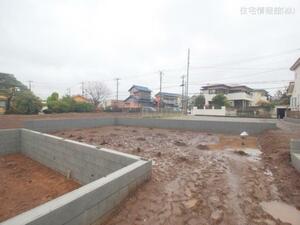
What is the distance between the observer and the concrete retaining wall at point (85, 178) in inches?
62.2

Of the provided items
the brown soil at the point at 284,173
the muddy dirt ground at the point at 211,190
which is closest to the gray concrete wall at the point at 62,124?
the muddy dirt ground at the point at 211,190

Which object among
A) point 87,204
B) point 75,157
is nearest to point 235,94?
point 75,157

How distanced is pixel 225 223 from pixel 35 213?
6.69 feet

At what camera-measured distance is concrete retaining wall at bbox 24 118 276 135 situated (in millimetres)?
8672

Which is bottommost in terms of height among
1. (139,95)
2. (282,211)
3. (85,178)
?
(85,178)

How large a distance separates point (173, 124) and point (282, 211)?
857 cm

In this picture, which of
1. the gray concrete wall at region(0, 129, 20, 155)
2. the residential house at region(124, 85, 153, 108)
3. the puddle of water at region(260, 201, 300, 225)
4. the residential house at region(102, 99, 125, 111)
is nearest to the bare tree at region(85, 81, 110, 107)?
the residential house at region(102, 99, 125, 111)

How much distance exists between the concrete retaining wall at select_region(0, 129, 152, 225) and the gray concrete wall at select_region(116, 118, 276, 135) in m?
7.27

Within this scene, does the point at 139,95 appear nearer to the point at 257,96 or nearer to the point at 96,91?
the point at 96,91

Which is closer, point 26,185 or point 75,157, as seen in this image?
point 26,185

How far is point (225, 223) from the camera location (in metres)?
2.06

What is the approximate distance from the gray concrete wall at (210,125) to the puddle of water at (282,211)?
6.91 m

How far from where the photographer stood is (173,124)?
429 inches

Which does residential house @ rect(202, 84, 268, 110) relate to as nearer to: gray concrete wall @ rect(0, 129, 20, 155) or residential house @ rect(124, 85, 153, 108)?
residential house @ rect(124, 85, 153, 108)
